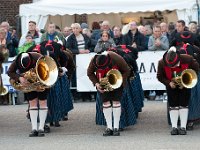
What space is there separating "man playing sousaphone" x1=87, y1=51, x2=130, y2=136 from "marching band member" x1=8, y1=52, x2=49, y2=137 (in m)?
0.83

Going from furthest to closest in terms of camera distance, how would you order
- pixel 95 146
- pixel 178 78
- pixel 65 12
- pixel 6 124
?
pixel 65 12, pixel 6 124, pixel 178 78, pixel 95 146

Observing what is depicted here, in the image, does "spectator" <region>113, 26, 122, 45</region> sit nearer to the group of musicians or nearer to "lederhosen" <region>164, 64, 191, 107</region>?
the group of musicians

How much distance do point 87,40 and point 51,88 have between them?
169 inches

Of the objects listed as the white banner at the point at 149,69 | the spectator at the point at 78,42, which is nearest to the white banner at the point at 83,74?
the spectator at the point at 78,42

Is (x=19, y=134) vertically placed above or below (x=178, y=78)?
below

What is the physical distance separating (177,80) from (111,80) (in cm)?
101

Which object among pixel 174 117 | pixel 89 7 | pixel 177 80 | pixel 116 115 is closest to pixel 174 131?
pixel 174 117

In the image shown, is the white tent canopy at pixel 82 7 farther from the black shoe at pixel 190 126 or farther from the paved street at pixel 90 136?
the black shoe at pixel 190 126

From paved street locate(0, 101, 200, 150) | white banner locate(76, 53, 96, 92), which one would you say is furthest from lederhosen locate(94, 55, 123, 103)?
white banner locate(76, 53, 96, 92)

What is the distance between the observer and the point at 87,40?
16.6 metres

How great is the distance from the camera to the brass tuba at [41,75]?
1131 centimetres

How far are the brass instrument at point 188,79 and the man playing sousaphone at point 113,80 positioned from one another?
2.63ft

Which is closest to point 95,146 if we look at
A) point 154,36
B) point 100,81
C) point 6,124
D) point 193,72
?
point 100,81

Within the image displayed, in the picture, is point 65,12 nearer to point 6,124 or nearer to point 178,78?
point 6,124
